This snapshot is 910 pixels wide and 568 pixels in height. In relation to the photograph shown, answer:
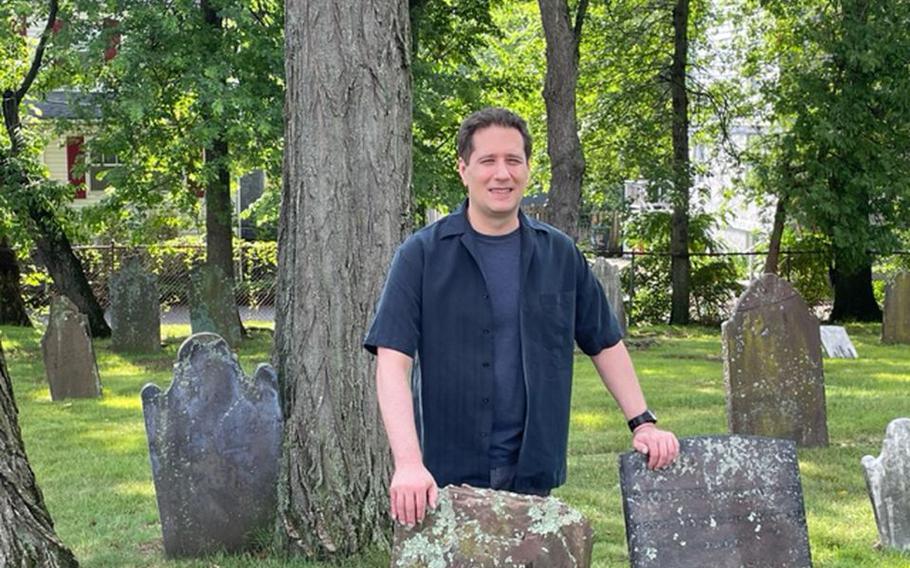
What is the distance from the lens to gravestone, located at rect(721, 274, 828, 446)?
10.5 meters

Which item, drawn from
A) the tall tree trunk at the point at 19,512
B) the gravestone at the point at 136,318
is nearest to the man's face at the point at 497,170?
the tall tree trunk at the point at 19,512

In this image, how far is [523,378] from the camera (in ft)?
13.6

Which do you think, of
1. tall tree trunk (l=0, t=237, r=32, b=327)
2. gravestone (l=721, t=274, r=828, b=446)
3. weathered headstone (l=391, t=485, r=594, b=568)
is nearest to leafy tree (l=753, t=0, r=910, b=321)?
tall tree trunk (l=0, t=237, r=32, b=327)

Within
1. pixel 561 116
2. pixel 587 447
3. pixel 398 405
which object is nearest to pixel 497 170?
pixel 398 405

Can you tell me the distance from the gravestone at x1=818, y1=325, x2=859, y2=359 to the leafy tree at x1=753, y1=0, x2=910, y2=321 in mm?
5658

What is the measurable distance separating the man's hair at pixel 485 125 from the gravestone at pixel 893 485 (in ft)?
13.0

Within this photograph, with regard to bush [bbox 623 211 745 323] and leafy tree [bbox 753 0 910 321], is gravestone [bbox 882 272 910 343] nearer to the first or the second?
leafy tree [bbox 753 0 910 321]

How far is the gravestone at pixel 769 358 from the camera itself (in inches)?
414

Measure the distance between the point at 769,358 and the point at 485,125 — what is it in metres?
7.03

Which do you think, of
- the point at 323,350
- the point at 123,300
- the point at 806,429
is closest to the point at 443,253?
the point at 323,350

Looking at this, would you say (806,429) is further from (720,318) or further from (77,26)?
(720,318)

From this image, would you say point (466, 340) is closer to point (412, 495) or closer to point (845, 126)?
point (412, 495)

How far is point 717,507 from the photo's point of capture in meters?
4.10

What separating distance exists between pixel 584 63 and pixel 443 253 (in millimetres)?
24790
